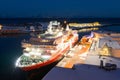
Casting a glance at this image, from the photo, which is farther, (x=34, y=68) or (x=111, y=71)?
(x=34, y=68)

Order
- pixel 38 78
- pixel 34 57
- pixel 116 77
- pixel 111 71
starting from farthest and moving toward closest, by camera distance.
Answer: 1. pixel 34 57
2. pixel 38 78
3. pixel 111 71
4. pixel 116 77

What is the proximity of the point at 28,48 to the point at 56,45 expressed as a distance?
403cm

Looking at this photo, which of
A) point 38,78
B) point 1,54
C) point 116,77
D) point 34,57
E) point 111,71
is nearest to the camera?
point 116,77

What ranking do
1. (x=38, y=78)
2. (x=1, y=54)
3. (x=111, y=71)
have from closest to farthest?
(x=111, y=71), (x=38, y=78), (x=1, y=54)

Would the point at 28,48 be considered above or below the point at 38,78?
above

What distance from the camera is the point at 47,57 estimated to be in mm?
29969

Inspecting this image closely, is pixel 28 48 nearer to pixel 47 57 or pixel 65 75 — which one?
pixel 47 57

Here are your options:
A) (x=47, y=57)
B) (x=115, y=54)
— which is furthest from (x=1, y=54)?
(x=115, y=54)

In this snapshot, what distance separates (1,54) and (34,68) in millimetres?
12523

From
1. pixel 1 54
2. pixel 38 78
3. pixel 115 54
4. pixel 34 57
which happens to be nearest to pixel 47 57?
pixel 34 57

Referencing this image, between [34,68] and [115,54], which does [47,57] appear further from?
[115,54]

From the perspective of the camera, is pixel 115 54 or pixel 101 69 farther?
pixel 115 54

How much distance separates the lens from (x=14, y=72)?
2819 centimetres

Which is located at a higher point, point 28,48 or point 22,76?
point 28,48
